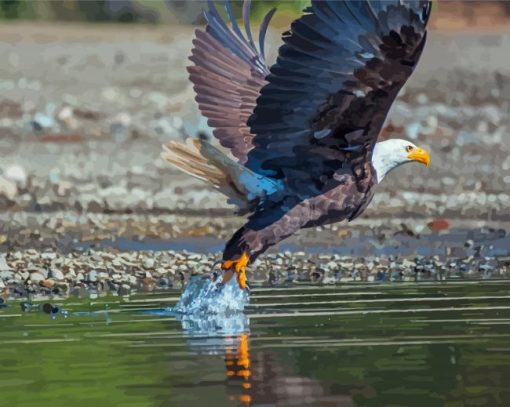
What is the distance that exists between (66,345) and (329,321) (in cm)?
164

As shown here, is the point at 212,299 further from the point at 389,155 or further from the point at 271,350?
the point at 271,350

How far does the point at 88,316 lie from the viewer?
Answer: 11383 mm

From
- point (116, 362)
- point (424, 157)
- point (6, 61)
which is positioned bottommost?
point (116, 362)

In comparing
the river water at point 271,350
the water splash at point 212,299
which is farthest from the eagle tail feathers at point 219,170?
the river water at point 271,350

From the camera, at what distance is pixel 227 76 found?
1288cm

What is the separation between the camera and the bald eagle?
35.4ft

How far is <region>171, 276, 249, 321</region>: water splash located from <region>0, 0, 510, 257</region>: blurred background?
388 cm

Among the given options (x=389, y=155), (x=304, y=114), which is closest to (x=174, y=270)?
(x=389, y=155)

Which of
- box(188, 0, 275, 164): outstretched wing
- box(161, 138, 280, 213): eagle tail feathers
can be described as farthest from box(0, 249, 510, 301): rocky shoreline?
box(161, 138, 280, 213): eagle tail feathers

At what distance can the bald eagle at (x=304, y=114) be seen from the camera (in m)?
10.8

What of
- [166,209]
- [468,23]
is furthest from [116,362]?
[468,23]

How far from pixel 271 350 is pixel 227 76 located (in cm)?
356

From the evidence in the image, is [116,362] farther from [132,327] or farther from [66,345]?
[132,327]

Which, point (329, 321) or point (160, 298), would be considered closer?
point (329, 321)
